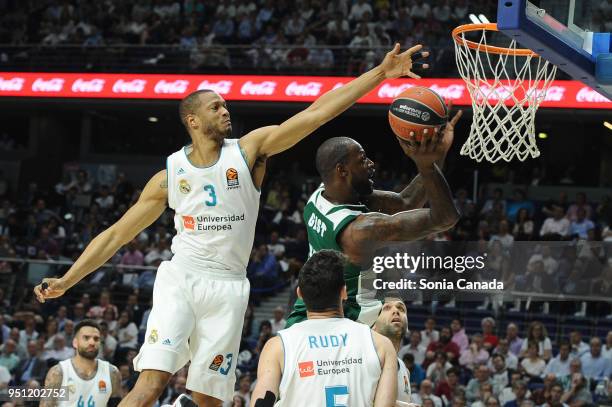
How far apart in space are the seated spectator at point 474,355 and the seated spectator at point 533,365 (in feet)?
1.73

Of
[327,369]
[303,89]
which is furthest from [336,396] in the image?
[303,89]

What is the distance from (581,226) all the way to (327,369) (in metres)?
11.6

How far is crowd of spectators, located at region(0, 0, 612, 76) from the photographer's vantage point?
18.4 metres

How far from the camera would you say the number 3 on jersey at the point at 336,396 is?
14.6 feet

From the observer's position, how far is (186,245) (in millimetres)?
5996

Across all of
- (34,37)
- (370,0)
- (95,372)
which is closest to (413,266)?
(95,372)

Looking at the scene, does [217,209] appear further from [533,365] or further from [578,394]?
[533,365]

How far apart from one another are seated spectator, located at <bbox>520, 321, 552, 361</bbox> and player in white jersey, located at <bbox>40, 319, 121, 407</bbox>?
215 inches

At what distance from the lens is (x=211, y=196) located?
591 cm

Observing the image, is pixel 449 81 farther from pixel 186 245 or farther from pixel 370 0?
pixel 186 245

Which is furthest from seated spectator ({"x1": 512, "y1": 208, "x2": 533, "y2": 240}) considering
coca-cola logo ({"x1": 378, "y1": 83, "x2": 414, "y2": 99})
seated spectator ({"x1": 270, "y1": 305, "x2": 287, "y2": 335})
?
seated spectator ({"x1": 270, "y1": 305, "x2": 287, "y2": 335})

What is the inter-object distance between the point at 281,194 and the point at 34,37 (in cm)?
694

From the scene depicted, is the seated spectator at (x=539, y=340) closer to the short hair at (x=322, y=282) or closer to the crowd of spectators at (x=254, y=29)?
the crowd of spectators at (x=254, y=29)

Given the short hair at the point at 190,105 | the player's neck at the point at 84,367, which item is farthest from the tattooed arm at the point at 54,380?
the short hair at the point at 190,105
